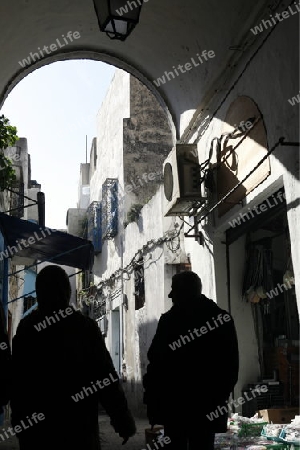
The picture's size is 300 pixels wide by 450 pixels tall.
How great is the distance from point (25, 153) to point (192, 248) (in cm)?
1229

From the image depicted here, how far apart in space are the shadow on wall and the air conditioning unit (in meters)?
5.12

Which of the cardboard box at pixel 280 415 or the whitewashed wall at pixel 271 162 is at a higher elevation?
the whitewashed wall at pixel 271 162

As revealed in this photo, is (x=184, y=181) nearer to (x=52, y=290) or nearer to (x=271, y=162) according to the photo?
(x=271, y=162)

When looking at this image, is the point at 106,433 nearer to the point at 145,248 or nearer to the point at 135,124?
the point at 145,248

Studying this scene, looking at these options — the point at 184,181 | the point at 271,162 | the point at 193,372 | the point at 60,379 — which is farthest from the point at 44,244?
the point at 60,379

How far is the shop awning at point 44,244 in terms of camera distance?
24.6ft

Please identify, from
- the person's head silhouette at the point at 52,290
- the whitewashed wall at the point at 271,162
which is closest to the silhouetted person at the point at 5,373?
the person's head silhouette at the point at 52,290

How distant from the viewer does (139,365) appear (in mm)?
12414

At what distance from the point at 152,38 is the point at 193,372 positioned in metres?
5.42

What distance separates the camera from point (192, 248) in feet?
25.5

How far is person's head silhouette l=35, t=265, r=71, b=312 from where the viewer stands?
2828 mm

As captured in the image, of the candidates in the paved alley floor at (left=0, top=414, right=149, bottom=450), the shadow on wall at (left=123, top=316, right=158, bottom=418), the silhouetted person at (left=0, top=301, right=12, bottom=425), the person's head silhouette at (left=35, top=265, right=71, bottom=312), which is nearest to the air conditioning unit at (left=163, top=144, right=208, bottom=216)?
the paved alley floor at (left=0, top=414, right=149, bottom=450)

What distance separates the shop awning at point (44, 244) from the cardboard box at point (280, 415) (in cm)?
395

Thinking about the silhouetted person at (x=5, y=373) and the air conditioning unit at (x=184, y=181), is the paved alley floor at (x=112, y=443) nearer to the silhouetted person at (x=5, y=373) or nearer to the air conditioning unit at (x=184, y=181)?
the air conditioning unit at (x=184, y=181)
